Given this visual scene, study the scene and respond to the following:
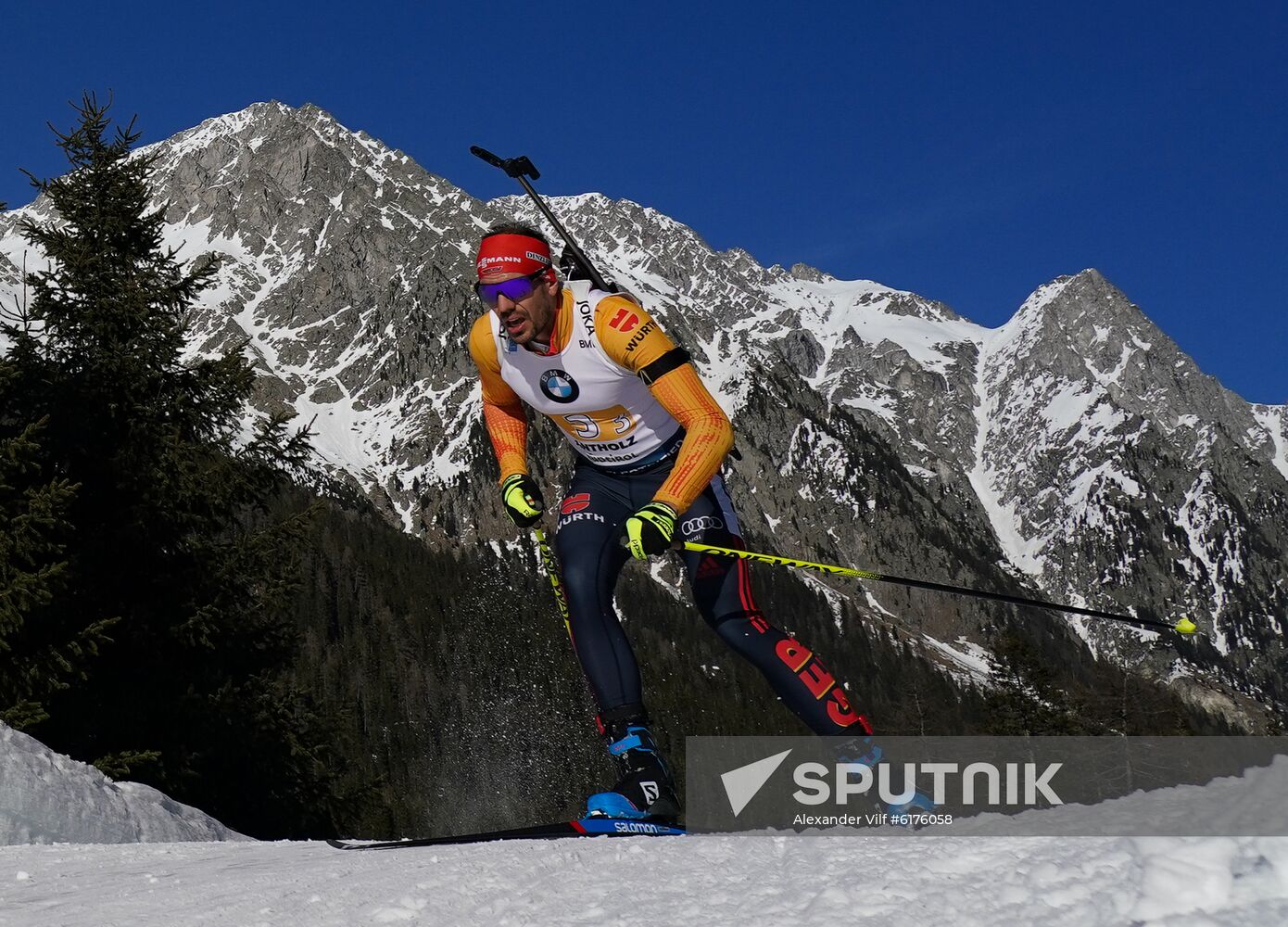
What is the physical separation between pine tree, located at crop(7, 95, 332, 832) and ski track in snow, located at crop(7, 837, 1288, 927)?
27.2ft

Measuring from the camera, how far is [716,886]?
340 cm

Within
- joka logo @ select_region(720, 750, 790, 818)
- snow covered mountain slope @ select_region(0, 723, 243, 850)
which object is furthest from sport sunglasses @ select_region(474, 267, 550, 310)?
snow covered mountain slope @ select_region(0, 723, 243, 850)

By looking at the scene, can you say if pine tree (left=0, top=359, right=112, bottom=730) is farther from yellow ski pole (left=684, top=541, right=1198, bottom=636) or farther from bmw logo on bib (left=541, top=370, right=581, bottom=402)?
yellow ski pole (left=684, top=541, right=1198, bottom=636)

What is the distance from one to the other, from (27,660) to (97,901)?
853cm

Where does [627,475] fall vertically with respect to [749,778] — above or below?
above

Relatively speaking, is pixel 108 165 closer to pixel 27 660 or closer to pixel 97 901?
pixel 27 660

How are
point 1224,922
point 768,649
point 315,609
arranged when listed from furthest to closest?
1. point 315,609
2. point 768,649
3. point 1224,922

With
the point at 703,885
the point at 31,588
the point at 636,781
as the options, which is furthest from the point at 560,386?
the point at 31,588

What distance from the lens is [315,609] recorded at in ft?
332

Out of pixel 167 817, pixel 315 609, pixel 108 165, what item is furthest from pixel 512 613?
pixel 167 817

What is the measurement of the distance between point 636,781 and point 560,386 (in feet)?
6.65

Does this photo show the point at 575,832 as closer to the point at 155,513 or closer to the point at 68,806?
the point at 68,806

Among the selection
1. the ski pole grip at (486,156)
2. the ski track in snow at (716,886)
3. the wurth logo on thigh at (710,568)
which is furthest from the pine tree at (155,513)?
the ski track in snow at (716,886)

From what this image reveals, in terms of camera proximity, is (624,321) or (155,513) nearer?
(624,321)
